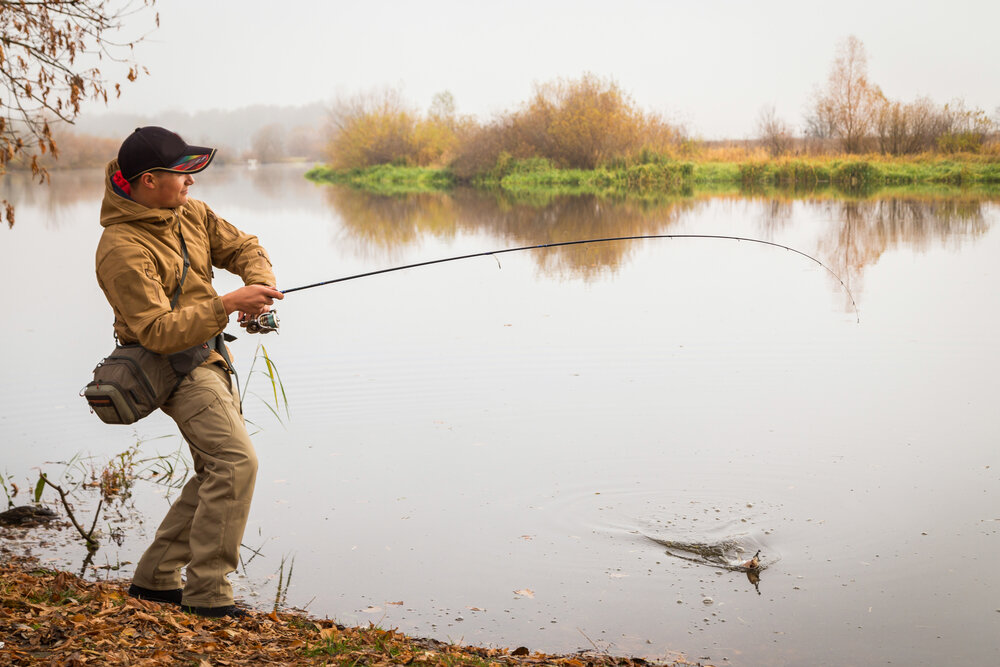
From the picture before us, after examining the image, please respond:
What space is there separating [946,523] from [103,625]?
391cm

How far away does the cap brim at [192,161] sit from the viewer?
3.50 metres

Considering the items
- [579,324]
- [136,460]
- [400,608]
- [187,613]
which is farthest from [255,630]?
[579,324]

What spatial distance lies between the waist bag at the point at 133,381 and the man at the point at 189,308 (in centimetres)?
7

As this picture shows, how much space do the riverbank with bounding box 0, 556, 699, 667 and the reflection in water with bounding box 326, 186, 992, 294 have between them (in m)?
9.94

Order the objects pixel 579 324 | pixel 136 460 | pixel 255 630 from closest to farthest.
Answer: pixel 255 630 < pixel 136 460 < pixel 579 324

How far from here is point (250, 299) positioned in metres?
3.47

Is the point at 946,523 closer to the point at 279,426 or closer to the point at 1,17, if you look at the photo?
the point at 279,426

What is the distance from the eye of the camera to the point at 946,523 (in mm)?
4906

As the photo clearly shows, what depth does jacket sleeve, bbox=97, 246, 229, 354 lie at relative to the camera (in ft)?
11.0

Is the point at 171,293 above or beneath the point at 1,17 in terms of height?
beneath

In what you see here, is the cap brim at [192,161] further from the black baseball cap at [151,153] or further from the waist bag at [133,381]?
the waist bag at [133,381]

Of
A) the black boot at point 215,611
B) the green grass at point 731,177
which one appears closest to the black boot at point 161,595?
the black boot at point 215,611

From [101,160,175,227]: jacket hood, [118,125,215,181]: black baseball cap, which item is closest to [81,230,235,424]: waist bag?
[101,160,175,227]: jacket hood

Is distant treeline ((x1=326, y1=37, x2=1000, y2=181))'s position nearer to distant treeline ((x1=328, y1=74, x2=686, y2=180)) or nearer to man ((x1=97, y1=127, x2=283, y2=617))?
distant treeline ((x1=328, y1=74, x2=686, y2=180))
